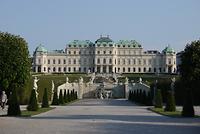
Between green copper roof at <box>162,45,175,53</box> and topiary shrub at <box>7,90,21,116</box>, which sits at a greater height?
green copper roof at <box>162,45,175,53</box>

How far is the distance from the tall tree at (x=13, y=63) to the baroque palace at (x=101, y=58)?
9268 cm

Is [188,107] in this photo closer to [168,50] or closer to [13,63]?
[13,63]

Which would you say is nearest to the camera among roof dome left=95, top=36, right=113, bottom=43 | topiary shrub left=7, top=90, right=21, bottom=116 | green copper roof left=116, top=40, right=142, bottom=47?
topiary shrub left=7, top=90, right=21, bottom=116

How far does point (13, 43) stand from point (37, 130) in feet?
83.4

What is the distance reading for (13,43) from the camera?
36781 mm

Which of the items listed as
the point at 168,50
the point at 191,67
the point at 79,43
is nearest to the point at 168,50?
the point at 168,50

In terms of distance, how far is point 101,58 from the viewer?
129750mm

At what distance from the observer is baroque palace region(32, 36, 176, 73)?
427 ft

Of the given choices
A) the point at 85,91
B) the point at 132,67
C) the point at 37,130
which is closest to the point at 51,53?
the point at 132,67

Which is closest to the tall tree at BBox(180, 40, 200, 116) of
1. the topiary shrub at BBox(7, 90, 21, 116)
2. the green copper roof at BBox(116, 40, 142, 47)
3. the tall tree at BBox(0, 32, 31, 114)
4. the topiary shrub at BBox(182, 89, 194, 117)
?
the tall tree at BBox(0, 32, 31, 114)

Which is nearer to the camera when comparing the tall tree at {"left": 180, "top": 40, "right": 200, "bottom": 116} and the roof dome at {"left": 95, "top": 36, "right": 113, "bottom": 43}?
the tall tree at {"left": 180, "top": 40, "right": 200, "bottom": 116}

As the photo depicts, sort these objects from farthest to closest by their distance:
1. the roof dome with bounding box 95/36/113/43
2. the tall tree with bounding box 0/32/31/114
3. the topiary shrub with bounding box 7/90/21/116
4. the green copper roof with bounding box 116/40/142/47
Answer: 1. the green copper roof with bounding box 116/40/142/47
2. the roof dome with bounding box 95/36/113/43
3. the tall tree with bounding box 0/32/31/114
4. the topiary shrub with bounding box 7/90/21/116

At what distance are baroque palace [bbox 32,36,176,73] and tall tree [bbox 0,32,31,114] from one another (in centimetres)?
9268

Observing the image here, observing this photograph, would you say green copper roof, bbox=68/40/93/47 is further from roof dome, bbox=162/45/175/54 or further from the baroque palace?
roof dome, bbox=162/45/175/54
